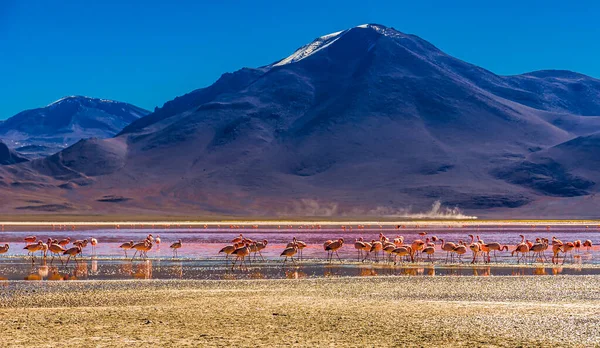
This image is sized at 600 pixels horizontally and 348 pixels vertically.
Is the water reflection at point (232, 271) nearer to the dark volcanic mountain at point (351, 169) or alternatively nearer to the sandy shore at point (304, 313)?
the sandy shore at point (304, 313)

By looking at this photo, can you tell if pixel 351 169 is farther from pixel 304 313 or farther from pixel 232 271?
pixel 304 313

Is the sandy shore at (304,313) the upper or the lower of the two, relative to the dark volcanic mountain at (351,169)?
lower

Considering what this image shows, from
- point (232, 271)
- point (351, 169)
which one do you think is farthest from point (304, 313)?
point (351, 169)

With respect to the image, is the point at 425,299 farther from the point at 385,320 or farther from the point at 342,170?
the point at 342,170

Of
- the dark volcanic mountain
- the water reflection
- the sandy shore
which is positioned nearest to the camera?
the sandy shore

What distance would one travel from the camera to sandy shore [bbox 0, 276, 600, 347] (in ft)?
48.4

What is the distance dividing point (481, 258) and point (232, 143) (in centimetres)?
16007

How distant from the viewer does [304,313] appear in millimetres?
17750

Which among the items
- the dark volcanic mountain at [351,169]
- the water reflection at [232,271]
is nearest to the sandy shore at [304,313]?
the water reflection at [232,271]

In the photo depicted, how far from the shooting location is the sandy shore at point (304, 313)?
14742 mm

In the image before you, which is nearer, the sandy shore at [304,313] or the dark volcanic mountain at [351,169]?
the sandy shore at [304,313]

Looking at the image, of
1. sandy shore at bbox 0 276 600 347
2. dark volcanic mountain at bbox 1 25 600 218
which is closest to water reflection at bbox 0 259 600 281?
sandy shore at bbox 0 276 600 347

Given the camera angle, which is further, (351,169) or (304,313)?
(351,169)

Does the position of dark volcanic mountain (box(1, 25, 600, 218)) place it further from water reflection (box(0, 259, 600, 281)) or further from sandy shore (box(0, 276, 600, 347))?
sandy shore (box(0, 276, 600, 347))
